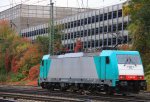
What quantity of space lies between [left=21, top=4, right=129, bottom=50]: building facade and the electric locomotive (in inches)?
1225

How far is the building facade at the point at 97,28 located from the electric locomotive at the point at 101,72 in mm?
31116

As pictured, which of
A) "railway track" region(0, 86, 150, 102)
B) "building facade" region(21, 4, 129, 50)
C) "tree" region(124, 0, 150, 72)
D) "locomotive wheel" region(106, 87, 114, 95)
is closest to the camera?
"railway track" region(0, 86, 150, 102)

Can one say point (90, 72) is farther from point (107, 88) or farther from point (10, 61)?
point (10, 61)

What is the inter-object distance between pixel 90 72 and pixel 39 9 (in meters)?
83.0

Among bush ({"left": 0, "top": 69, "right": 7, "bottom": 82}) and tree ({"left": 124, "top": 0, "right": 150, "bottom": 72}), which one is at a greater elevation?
tree ({"left": 124, "top": 0, "right": 150, "bottom": 72})

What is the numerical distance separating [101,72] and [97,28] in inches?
1900

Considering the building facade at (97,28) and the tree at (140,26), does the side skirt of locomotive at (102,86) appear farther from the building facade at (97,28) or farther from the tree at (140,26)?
the building facade at (97,28)

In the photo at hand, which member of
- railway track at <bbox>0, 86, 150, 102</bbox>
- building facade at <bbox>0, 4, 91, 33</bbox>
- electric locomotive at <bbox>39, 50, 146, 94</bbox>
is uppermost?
building facade at <bbox>0, 4, 91, 33</bbox>

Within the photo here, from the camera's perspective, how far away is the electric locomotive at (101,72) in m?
29.6

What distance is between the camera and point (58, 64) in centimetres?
3759

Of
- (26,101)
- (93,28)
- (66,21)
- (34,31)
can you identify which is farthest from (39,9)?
(26,101)

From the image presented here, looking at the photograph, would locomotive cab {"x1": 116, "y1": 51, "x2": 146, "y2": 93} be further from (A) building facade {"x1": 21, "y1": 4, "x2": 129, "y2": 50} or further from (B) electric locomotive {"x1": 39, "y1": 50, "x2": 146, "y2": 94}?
(A) building facade {"x1": 21, "y1": 4, "x2": 129, "y2": 50}

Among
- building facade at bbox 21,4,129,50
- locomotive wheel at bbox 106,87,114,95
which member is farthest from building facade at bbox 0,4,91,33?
locomotive wheel at bbox 106,87,114,95

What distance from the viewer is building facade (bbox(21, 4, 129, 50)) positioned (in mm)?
72125
